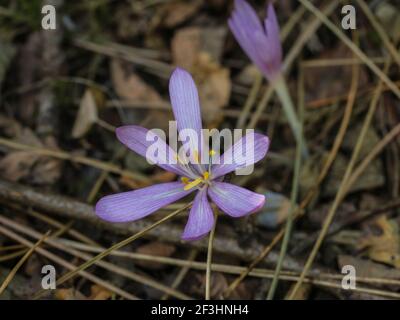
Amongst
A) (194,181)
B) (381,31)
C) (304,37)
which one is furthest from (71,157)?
(381,31)

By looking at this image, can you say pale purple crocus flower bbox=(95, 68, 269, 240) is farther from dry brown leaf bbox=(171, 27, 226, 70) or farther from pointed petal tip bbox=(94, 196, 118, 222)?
dry brown leaf bbox=(171, 27, 226, 70)

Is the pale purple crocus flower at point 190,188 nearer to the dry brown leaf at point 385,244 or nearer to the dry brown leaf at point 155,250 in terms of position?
the dry brown leaf at point 155,250

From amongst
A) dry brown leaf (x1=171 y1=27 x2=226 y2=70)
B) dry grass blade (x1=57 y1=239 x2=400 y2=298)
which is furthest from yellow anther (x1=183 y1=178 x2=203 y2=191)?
dry brown leaf (x1=171 y1=27 x2=226 y2=70)

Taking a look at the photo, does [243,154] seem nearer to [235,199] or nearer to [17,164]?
[235,199]

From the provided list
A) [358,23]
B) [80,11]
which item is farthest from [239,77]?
[80,11]

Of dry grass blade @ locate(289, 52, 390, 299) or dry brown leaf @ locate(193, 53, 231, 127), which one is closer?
dry grass blade @ locate(289, 52, 390, 299)

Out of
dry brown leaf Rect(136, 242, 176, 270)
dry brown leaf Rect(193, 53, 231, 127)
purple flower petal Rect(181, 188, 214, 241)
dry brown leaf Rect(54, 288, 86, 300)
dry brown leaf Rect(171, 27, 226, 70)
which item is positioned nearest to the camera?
purple flower petal Rect(181, 188, 214, 241)

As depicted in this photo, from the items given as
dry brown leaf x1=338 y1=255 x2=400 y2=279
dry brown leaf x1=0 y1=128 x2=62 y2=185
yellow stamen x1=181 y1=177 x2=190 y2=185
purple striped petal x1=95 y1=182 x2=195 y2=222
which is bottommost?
dry brown leaf x1=338 y1=255 x2=400 y2=279
